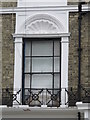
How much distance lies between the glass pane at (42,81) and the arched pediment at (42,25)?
1168 mm

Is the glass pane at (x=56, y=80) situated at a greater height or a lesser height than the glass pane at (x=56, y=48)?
lesser

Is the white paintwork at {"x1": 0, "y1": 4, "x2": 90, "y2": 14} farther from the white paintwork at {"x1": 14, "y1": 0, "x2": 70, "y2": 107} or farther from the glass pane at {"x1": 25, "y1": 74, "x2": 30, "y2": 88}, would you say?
the glass pane at {"x1": 25, "y1": 74, "x2": 30, "y2": 88}

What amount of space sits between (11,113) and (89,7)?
350 cm

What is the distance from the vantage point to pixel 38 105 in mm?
14805

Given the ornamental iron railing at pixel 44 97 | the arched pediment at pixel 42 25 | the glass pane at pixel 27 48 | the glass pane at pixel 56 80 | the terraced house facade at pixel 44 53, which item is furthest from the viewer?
the glass pane at pixel 27 48

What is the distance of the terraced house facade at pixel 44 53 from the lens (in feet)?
48.7

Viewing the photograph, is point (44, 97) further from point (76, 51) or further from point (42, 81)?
point (76, 51)

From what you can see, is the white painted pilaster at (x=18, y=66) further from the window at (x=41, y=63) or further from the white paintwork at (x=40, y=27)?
the window at (x=41, y=63)

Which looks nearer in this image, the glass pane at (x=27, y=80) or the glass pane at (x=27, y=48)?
the glass pane at (x=27, y=80)

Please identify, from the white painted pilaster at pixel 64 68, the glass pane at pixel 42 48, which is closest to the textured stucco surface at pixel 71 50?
the white painted pilaster at pixel 64 68

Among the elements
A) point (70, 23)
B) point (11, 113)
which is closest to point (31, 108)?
point (11, 113)

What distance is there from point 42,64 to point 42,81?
456 mm

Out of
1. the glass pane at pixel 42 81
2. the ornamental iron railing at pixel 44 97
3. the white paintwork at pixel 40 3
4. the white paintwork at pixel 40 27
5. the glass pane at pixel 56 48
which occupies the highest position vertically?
the white paintwork at pixel 40 3

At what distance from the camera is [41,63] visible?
50.1ft
